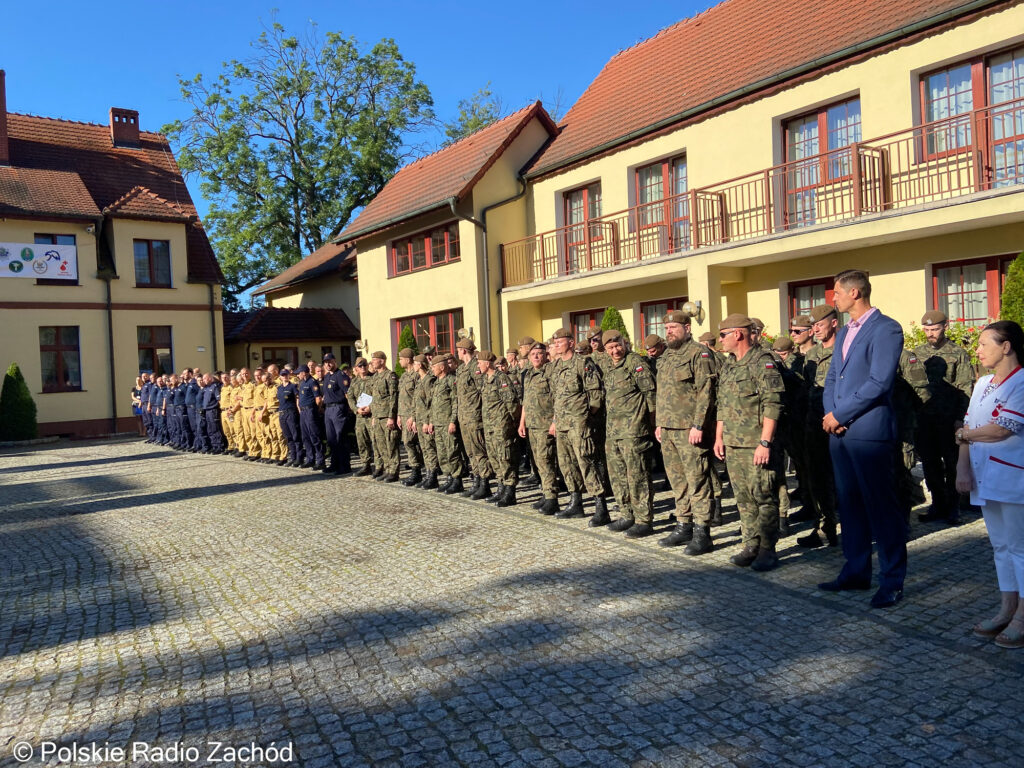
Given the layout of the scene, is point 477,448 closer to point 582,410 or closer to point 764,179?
point 582,410

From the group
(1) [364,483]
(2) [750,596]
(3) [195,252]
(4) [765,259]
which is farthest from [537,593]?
(3) [195,252]

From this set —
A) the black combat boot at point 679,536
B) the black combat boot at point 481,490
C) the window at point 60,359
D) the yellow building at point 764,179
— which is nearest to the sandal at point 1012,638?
the black combat boot at point 679,536

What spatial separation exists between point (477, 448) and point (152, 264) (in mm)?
20939

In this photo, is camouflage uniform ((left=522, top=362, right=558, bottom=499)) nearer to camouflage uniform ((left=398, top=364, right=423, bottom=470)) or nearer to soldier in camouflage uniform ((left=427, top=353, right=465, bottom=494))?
soldier in camouflage uniform ((left=427, top=353, right=465, bottom=494))

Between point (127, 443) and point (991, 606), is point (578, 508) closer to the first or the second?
point (991, 606)

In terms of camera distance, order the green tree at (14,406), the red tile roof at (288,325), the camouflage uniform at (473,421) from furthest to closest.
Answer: the red tile roof at (288,325)
the green tree at (14,406)
the camouflage uniform at (473,421)

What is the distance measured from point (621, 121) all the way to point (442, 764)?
16644mm

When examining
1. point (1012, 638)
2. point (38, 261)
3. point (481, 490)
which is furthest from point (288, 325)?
point (1012, 638)

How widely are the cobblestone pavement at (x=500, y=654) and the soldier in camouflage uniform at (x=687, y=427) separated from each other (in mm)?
354

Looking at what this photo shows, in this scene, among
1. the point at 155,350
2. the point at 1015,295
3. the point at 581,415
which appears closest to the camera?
the point at 581,415

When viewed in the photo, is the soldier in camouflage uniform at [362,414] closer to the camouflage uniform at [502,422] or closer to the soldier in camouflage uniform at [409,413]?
the soldier in camouflage uniform at [409,413]

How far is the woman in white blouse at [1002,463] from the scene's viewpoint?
4.16 meters

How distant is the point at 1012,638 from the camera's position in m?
4.22

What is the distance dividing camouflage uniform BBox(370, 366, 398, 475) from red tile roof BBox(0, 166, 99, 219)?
17.6 metres
